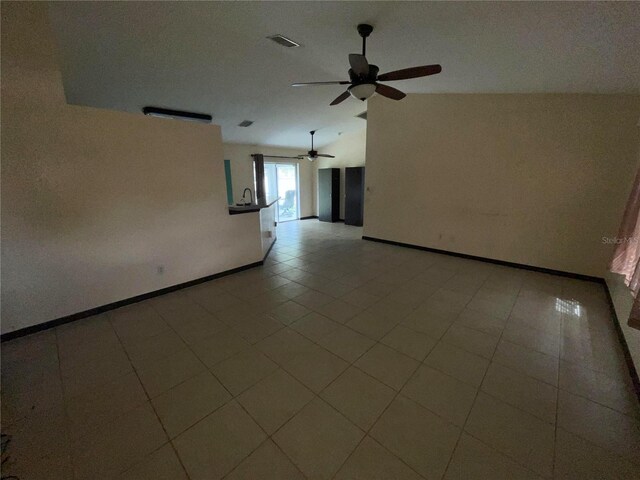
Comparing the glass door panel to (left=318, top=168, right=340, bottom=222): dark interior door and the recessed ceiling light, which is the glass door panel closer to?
(left=318, top=168, right=340, bottom=222): dark interior door

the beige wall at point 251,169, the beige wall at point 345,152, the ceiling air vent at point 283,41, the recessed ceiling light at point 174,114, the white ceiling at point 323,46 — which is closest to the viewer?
the white ceiling at point 323,46

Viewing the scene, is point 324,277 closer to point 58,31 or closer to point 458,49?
point 458,49

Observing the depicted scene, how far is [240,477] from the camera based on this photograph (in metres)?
1.20

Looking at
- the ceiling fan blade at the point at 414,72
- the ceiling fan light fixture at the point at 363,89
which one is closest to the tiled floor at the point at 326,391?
the ceiling fan light fixture at the point at 363,89

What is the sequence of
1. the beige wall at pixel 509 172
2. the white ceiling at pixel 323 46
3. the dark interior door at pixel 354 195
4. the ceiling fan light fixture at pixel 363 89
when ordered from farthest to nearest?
the dark interior door at pixel 354 195, the beige wall at pixel 509 172, the ceiling fan light fixture at pixel 363 89, the white ceiling at pixel 323 46

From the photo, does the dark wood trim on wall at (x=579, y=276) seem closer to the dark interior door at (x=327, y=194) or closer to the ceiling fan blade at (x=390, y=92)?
the dark interior door at (x=327, y=194)

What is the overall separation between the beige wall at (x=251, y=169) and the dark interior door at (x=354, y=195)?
1.86m

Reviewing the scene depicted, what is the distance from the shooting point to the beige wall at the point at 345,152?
7.77 metres

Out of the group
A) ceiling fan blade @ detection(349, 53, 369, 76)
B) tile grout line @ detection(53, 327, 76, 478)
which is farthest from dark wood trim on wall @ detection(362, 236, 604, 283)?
tile grout line @ detection(53, 327, 76, 478)

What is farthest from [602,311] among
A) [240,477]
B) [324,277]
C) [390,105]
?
[390,105]

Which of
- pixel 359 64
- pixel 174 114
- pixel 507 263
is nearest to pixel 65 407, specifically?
pixel 359 64

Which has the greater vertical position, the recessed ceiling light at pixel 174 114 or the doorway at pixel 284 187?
the recessed ceiling light at pixel 174 114

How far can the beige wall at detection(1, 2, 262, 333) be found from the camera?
6.98 ft

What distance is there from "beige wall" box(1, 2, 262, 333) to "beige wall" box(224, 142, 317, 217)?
158 inches
